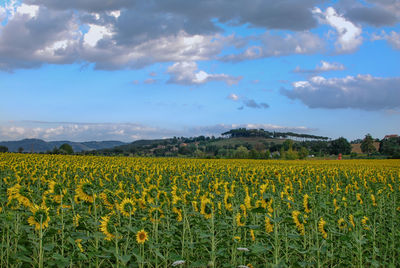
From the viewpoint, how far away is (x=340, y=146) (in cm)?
10538

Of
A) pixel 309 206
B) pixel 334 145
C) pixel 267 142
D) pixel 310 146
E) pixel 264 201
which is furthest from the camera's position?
pixel 267 142

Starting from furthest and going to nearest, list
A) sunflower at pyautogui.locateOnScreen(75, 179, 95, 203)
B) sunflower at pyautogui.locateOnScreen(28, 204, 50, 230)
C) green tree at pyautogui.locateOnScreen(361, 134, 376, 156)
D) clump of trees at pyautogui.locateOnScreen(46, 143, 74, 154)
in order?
1. green tree at pyautogui.locateOnScreen(361, 134, 376, 156)
2. clump of trees at pyautogui.locateOnScreen(46, 143, 74, 154)
3. sunflower at pyautogui.locateOnScreen(75, 179, 95, 203)
4. sunflower at pyautogui.locateOnScreen(28, 204, 50, 230)

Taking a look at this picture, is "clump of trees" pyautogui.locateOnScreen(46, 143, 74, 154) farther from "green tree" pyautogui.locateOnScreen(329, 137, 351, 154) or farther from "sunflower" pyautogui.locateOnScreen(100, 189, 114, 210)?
"green tree" pyautogui.locateOnScreen(329, 137, 351, 154)

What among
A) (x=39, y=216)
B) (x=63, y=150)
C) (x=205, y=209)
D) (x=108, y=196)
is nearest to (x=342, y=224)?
(x=205, y=209)

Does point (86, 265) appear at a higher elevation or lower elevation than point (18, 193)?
lower

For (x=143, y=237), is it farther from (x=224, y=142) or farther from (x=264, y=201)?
(x=224, y=142)

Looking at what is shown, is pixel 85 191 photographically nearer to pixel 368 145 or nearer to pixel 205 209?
pixel 205 209

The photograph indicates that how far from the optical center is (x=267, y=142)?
460 feet

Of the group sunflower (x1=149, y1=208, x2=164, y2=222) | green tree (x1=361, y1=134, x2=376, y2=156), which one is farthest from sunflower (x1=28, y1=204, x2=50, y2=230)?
green tree (x1=361, y1=134, x2=376, y2=156)

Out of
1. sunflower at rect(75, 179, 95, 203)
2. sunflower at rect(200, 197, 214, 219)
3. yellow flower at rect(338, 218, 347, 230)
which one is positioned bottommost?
yellow flower at rect(338, 218, 347, 230)

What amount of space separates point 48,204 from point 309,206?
15.3ft

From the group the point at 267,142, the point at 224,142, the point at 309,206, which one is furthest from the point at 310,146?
the point at 309,206

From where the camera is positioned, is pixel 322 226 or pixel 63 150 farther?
pixel 63 150

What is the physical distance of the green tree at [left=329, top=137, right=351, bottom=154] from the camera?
10434cm
